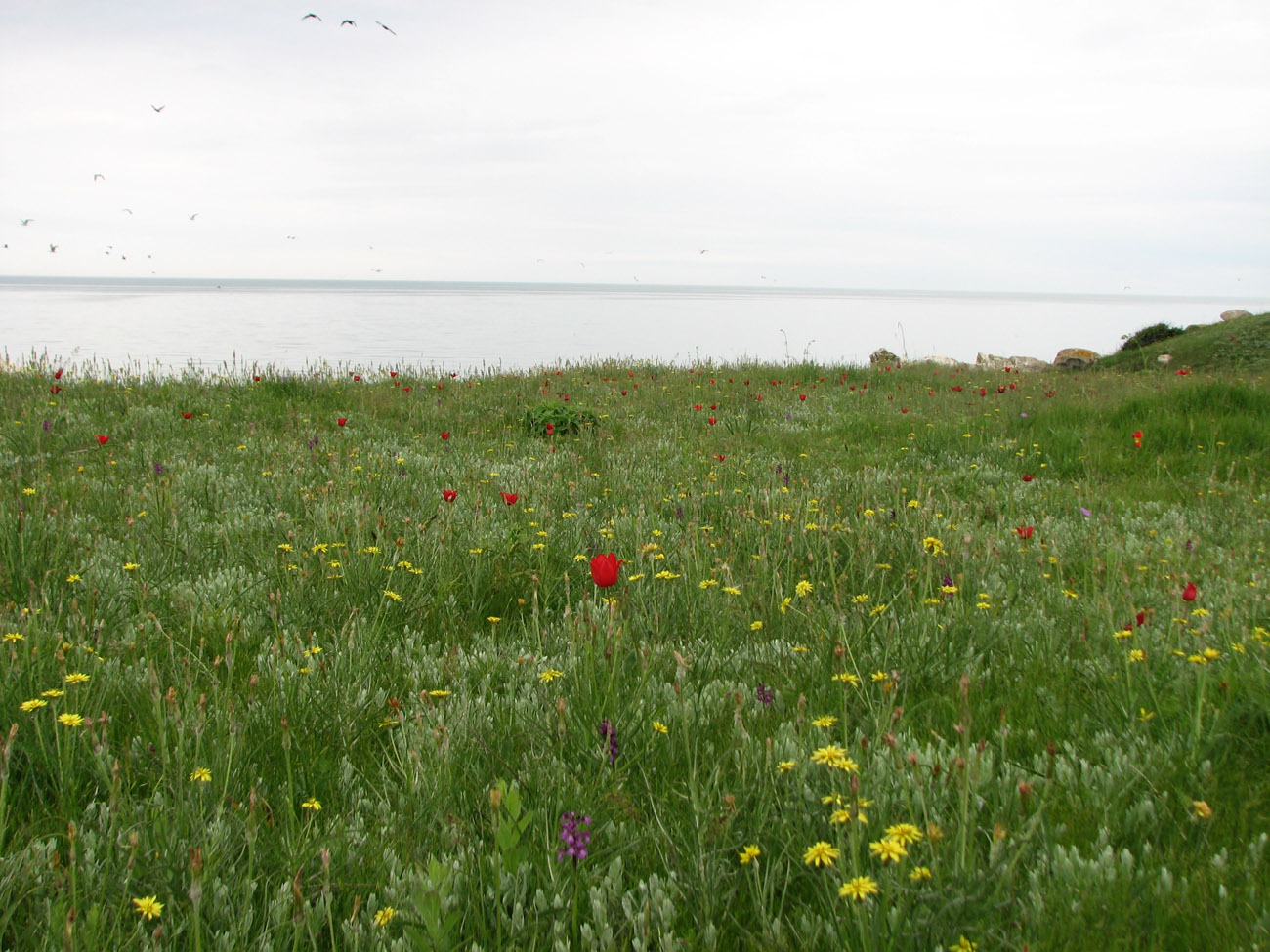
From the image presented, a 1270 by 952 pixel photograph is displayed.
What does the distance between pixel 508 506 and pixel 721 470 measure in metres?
2.36

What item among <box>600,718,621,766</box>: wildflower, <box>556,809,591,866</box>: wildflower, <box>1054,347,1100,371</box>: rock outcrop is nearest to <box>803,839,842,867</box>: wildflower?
<box>556,809,591,866</box>: wildflower

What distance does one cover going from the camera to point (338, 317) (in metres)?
55.9

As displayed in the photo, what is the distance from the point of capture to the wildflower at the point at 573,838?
183 cm

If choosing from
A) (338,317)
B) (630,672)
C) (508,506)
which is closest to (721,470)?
(508,506)

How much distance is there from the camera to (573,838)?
191 centimetres

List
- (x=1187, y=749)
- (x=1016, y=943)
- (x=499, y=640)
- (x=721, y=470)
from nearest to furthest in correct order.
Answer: (x=1016, y=943) < (x=1187, y=749) < (x=499, y=640) < (x=721, y=470)

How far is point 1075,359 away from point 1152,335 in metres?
2.59

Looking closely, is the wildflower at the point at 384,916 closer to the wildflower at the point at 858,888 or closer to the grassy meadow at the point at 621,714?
the grassy meadow at the point at 621,714

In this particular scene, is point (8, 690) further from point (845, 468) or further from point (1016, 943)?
point (845, 468)

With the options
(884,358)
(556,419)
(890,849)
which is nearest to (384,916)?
(890,849)

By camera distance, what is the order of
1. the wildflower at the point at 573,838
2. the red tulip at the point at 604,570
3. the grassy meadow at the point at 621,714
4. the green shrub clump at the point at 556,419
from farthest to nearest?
1. the green shrub clump at the point at 556,419
2. the red tulip at the point at 604,570
3. the wildflower at the point at 573,838
4. the grassy meadow at the point at 621,714

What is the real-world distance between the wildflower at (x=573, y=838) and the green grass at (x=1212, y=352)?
17.4 meters

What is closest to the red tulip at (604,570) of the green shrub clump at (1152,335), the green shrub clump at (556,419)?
the green shrub clump at (556,419)

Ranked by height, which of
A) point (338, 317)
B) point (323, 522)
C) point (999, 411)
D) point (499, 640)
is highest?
point (338, 317)
